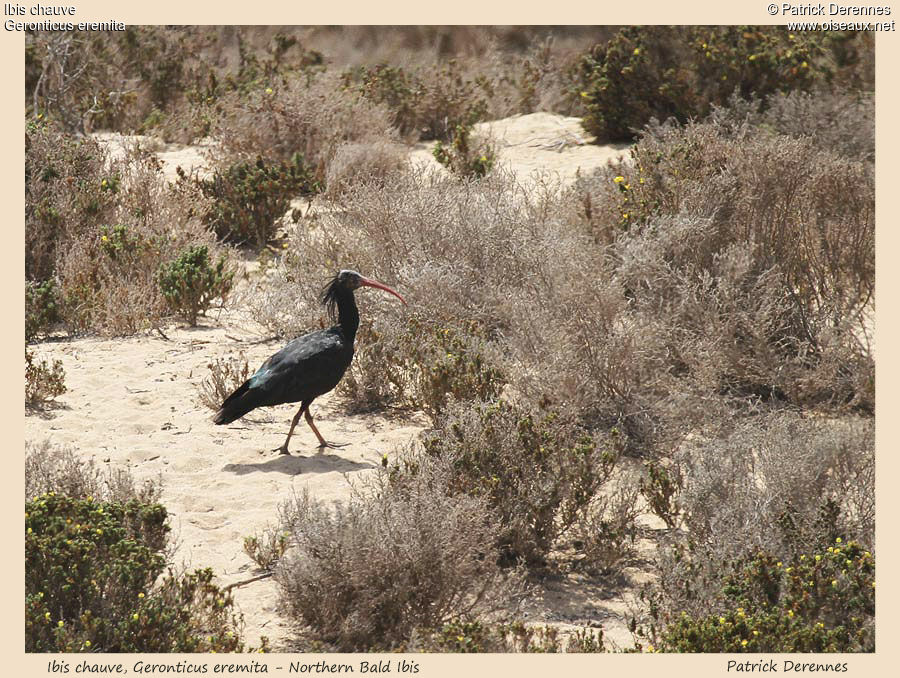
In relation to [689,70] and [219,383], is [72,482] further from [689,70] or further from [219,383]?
[689,70]

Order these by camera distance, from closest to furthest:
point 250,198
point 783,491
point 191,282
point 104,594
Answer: point 104,594 → point 783,491 → point 191,282 → point 250,198

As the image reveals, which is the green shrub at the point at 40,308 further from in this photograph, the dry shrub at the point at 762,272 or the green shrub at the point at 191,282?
the dry shrub at the point at 762,272

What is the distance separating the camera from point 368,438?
7602mm

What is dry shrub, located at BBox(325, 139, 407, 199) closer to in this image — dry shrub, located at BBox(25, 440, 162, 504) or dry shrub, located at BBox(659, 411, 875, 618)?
dry shrub, located at BBox(25, 440, 162, 504)

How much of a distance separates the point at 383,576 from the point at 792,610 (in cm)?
195

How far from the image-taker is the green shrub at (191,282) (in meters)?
9.43

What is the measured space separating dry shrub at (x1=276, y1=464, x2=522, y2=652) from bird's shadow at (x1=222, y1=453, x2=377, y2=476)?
1737 millimetres

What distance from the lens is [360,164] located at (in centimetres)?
1238

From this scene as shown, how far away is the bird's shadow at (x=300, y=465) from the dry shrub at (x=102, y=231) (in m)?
2.85

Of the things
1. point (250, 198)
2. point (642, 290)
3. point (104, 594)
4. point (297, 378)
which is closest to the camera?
point (104, 594)

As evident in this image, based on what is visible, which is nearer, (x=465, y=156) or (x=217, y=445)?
(x=217, y=445)

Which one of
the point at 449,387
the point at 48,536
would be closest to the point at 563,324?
the point at 449,387

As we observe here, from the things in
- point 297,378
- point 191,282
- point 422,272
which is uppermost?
point 422,272

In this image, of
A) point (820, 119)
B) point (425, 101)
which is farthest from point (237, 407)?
point (425, 101)
